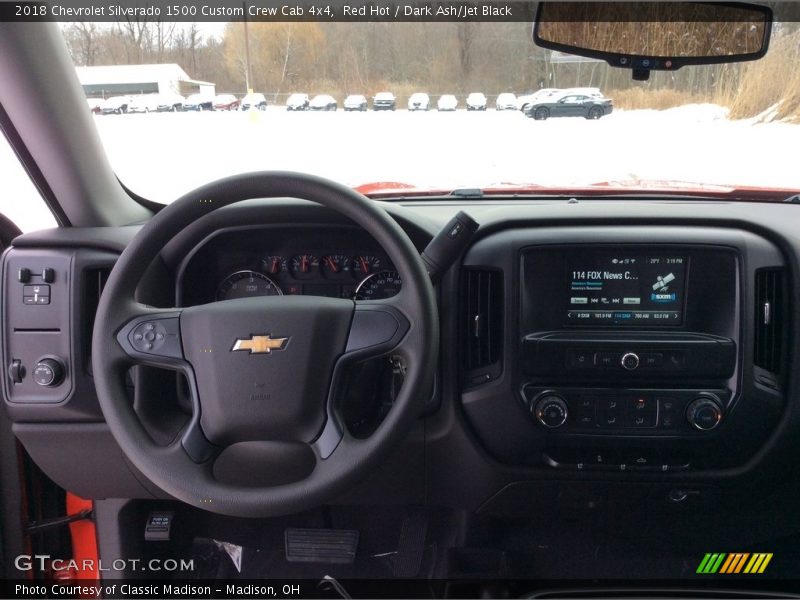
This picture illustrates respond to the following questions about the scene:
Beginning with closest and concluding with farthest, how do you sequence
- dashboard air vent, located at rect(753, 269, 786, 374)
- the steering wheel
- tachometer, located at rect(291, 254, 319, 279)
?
the steering wheel < dashboard air vent, located at rect(753, 269, 786, 374) < tachometer, located at rect(291, 254, 319, 279)

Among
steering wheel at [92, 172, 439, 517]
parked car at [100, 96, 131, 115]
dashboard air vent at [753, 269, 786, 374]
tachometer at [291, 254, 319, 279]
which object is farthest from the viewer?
parked car at [100, 96, 131, 115]

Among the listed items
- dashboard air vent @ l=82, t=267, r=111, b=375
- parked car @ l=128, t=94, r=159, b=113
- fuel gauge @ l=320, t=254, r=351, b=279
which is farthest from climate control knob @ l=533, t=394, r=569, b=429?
parked car @ l=128, t=94, r=159, b=113

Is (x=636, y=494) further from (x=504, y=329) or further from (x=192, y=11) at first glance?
(x=192, y=11)

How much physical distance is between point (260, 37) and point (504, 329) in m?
1.30

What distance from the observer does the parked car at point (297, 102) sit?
A: 7.97ft

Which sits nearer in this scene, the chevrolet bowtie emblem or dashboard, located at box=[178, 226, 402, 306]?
the chevrolet bowtie emblem

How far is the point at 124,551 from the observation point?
278 cm

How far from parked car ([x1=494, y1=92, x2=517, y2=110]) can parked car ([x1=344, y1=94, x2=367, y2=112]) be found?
1.50 ft

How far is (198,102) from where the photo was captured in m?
2.46

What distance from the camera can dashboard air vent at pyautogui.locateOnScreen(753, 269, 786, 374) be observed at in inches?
89.0

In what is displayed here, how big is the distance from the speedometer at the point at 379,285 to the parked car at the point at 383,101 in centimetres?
58

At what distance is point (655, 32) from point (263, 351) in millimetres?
1468

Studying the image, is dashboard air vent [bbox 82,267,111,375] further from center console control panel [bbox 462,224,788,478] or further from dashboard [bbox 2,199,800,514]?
center console control panel [bbox 462,224,788,478]

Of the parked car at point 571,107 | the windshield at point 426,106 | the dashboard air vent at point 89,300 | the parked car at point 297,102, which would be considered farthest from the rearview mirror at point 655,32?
the dashboard air vent at point 89,300
